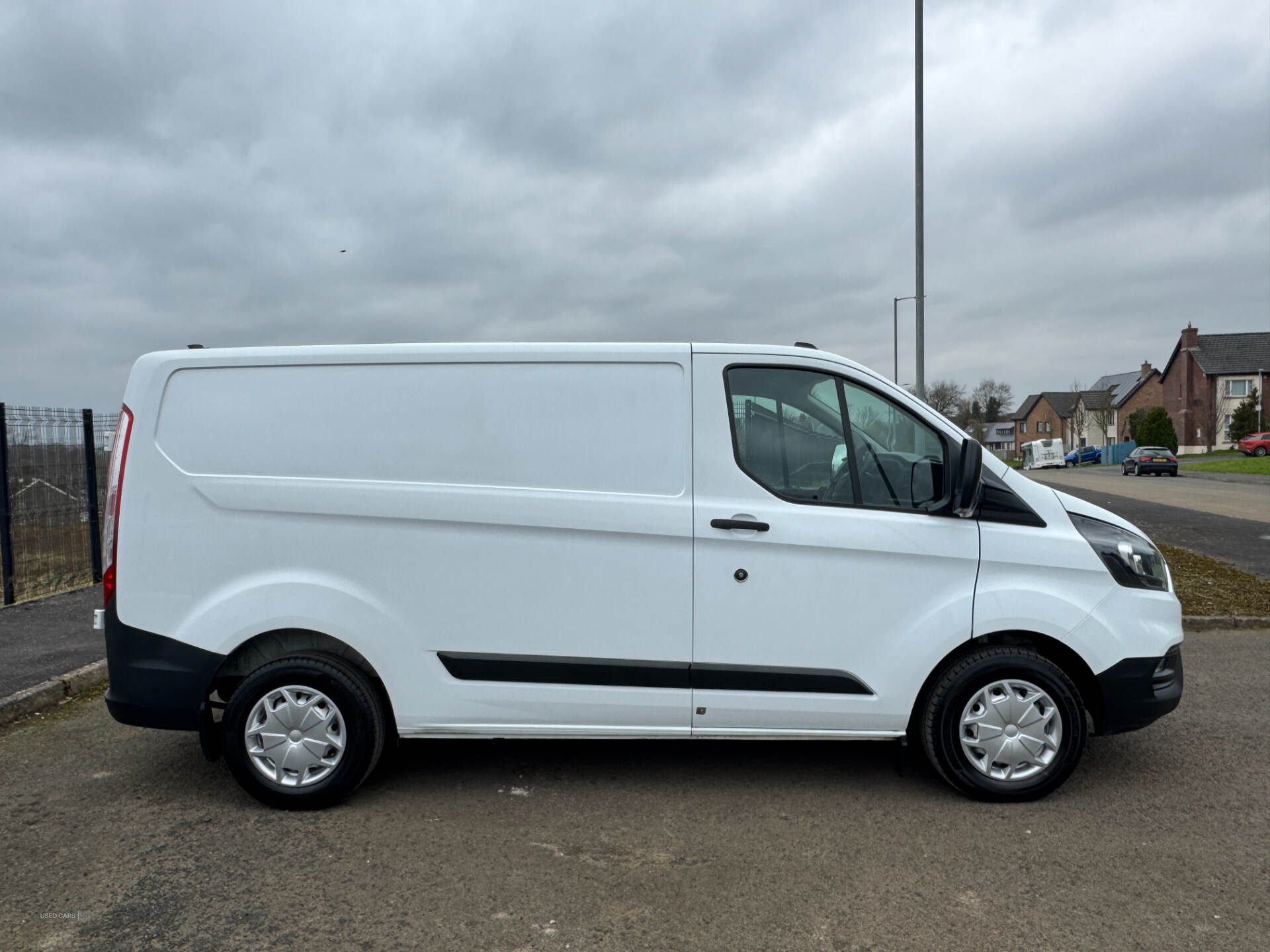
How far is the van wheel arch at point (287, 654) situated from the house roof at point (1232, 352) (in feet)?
272

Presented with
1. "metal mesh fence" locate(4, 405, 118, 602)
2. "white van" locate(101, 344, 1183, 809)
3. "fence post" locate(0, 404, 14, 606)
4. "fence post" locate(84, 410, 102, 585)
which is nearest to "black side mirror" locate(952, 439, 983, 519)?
"white van" locate(101, 344, 1183, 809)

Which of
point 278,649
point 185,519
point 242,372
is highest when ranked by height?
point 242,372

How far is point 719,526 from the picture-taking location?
380 cm

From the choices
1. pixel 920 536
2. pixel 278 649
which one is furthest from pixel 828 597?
pixel 278 649

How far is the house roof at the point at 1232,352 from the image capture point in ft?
236

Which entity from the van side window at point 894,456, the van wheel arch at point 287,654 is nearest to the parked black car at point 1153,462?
the van side window at point 894,456

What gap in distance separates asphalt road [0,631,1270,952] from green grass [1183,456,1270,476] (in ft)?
131

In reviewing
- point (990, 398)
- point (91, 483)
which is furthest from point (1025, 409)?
point (91, 483)

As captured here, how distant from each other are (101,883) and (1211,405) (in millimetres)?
82821

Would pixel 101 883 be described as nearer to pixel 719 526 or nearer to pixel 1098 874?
pixel 719 526

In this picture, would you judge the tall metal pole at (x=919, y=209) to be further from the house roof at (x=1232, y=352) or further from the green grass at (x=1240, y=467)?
the house roof at (x=1232, y=352)

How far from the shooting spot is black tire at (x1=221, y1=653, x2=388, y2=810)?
3.81 m

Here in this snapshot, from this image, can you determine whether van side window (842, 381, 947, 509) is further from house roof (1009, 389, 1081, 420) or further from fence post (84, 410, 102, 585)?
house roof (1009, 389, 1081, 420)

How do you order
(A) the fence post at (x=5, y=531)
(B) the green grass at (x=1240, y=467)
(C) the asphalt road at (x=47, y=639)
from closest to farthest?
(C) the asphalt road at (x=47, y=639), (A) the fence post at (x=5, y=531), (B) the green grass at (x=1240, y=467)
